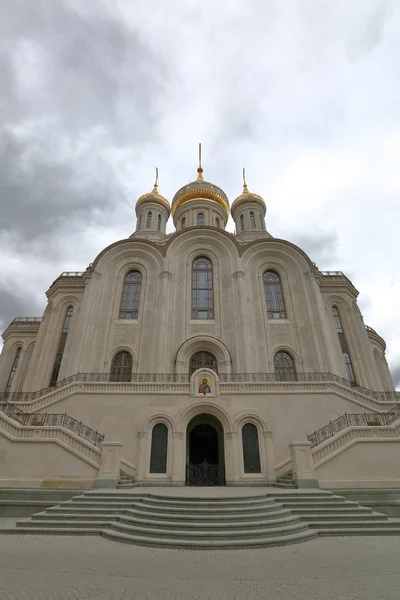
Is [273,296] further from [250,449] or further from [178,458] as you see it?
[178,458]

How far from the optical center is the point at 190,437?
16.5m

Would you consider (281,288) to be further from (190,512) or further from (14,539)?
(14,539)

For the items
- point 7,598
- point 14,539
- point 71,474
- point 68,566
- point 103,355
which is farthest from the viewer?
point 103,355

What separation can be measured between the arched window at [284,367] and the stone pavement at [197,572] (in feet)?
44.6

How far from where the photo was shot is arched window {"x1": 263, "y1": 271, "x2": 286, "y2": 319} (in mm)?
22422

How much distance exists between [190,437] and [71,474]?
23.3ft

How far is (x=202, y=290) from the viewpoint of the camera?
23.3 meters

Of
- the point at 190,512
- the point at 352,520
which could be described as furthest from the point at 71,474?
the point at 352,520

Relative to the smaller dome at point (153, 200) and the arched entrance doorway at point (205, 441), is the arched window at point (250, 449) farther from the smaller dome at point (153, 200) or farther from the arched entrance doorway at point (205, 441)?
the smaller dome at point (153, 200)

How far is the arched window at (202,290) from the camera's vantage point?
2216 cm

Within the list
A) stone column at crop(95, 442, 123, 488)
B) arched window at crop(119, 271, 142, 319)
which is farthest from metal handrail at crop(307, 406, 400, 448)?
arched window at crop(119, 271, 142, 319)

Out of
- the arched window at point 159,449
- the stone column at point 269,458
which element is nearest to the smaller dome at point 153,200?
the arched window at point 159,449

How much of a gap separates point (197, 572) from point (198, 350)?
51.3ft

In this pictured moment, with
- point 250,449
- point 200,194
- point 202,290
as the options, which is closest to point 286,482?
point 250,449
